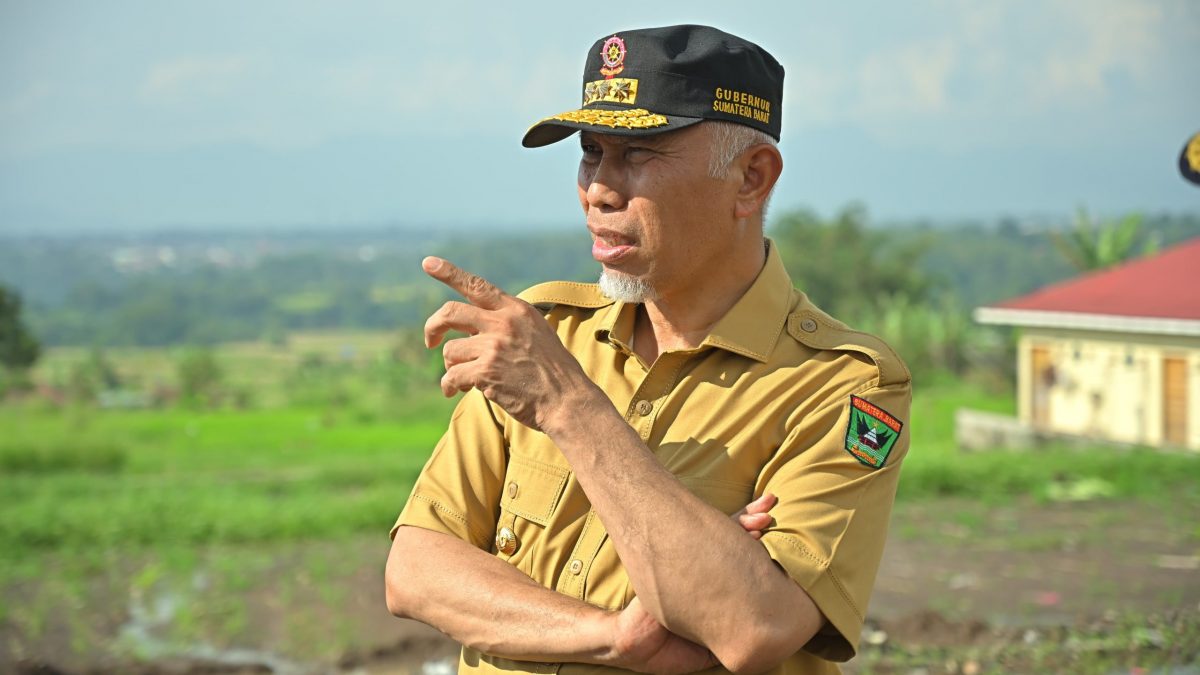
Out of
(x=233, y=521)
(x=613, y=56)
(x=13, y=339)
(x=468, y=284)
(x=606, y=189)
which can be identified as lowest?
(x=13, y=339)

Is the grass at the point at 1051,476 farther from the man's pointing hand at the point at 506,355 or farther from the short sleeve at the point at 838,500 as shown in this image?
the man's pointing hand at the point at 506,355

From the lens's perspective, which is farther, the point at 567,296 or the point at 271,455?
the point at 271,455

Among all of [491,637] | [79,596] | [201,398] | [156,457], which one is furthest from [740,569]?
[201,398]

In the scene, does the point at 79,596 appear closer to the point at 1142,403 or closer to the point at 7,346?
the point at 1142,403

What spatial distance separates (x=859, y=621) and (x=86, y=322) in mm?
71084

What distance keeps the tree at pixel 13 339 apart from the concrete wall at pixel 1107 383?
68.8 feet

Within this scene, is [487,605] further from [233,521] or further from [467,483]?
[233,521]

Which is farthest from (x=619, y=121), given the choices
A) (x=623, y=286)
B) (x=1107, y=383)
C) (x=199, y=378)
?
(x=199, y=378)

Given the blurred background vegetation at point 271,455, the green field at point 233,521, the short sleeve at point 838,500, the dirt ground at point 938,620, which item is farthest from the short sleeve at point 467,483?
the green field at point 233,521

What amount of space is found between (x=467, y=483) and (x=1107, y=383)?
50.3ft

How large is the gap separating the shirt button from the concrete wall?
1428 centimetres

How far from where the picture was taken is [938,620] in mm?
5844

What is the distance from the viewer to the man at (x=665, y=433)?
1.75m

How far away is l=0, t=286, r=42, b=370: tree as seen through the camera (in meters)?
27.8
